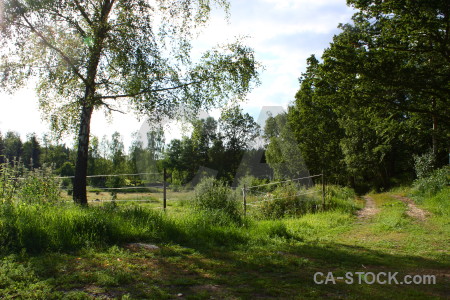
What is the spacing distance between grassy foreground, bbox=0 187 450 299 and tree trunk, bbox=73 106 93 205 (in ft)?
6.31

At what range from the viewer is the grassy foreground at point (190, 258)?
3748 mm

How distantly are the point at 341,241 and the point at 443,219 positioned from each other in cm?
435

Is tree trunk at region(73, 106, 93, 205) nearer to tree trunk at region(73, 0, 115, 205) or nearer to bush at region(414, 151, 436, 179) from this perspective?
tree trunk at region(73, 0, 115, 205)

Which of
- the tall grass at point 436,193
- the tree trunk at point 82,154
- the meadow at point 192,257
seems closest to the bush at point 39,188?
the meadow at point 192,257

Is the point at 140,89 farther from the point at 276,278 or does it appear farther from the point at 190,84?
the point at 276,278

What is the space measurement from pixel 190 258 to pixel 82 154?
5.14 meters

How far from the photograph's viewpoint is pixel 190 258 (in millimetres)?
5258

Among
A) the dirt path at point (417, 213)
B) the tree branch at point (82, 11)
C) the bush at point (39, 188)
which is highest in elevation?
the tree branch at point (82, 11)

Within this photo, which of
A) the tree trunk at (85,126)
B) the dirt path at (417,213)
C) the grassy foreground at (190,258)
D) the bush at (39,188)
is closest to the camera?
the grassy foreground at (190,258)

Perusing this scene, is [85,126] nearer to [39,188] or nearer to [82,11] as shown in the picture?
[39,188]

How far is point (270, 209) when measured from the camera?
12.8m

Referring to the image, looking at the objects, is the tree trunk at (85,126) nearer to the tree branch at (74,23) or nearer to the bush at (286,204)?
the tree branch at (74,23)

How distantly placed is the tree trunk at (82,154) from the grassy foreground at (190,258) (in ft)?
6.31

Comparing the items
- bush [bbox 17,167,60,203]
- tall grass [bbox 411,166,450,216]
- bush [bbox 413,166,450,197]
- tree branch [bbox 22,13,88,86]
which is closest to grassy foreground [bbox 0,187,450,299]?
bush [bbox 17,167,60,203]
